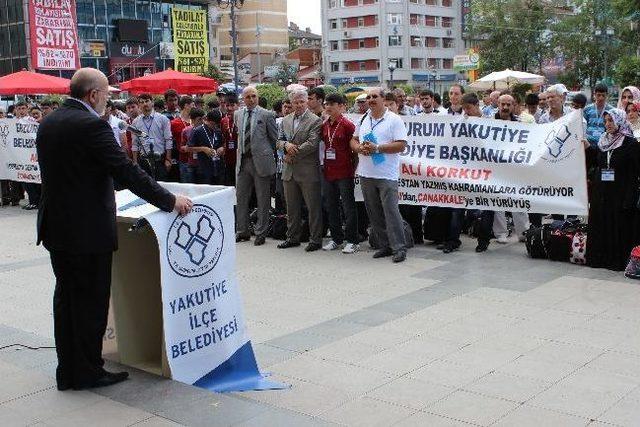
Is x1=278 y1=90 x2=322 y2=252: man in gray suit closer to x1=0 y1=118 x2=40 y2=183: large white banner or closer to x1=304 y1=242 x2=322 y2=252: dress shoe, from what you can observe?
x1=304 y1=242 x2=322 y2=252: dress shoe

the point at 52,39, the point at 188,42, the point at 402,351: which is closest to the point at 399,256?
the point at 402,351

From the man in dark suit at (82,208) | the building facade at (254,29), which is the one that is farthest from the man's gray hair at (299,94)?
the building facade at (254,29)

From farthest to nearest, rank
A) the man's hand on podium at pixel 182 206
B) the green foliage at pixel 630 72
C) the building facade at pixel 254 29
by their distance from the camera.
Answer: the building facade at pixel 254 29
the green foliage at pixel 630 72
the man's hand on podium at pixel 182 206

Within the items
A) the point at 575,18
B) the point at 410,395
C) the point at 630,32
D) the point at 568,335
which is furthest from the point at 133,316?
the point at 575,18

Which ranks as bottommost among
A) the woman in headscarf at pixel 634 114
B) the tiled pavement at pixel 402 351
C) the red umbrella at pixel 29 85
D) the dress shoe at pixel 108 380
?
the tiled pavement at pixel 402 351

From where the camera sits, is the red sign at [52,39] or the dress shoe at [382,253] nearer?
the dress shoe at [382,253]

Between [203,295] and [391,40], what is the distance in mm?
97162

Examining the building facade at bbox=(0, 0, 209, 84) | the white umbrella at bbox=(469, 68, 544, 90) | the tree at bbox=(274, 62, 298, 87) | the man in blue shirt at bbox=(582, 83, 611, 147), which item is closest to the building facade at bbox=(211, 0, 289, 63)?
the tree at bbox=(274, 62, 298, 87)

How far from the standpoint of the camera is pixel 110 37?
75.7m

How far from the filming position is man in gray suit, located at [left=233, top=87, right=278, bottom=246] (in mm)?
10508

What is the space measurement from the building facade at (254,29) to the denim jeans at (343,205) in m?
101

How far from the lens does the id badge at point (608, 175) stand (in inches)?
321

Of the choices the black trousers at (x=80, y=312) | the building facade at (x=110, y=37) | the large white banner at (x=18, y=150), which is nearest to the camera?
the black trousers at (x=80, y=312)

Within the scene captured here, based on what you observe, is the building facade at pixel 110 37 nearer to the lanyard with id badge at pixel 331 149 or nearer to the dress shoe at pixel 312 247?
the dress shoe at pixel 312 247
